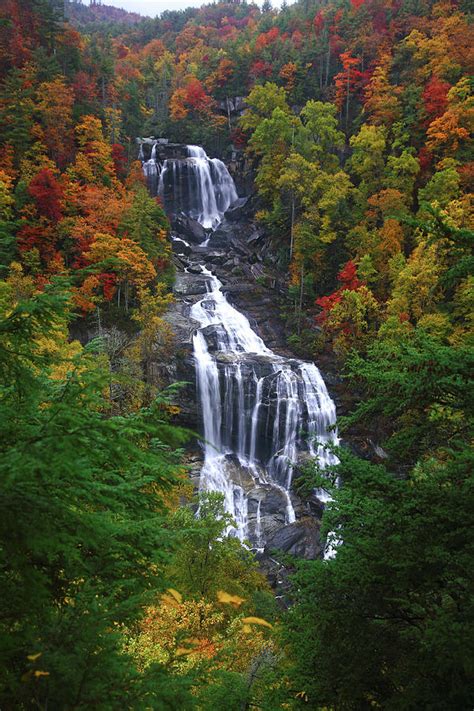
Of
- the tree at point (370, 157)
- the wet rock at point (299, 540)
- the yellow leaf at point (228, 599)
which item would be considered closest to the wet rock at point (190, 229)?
the tree at point (370, 157)

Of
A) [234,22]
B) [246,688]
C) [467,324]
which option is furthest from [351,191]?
[234,22]

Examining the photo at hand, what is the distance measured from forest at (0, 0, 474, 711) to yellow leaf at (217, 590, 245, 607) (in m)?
0.08

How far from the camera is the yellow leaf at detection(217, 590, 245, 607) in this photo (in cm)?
1217

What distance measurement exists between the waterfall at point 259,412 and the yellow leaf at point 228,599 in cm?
898

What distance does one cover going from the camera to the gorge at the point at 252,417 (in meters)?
19.9

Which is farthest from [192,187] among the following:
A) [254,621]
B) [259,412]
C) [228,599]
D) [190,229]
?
[254,621]

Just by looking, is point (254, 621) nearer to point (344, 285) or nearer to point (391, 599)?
point (391, 599)

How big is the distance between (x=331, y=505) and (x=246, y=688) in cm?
Answer: 234

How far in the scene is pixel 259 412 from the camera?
23.4m

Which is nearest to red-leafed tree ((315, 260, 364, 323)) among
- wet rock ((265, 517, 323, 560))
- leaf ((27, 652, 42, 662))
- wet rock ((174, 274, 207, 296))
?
wet rock ((174, 274, 207, 296))

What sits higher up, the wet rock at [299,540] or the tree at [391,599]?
the tree at [391,599]

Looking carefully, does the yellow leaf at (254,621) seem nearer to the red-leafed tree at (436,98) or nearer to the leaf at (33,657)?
the leaf at (33,657)

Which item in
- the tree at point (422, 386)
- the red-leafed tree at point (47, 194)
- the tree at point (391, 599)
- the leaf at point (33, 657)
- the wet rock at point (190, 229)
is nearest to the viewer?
the leaf at point (33, 657)

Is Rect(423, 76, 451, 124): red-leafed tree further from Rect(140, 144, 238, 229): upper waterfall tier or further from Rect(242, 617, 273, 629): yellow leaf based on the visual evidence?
Rect(242, 617, 273, 629): yellow leaf
